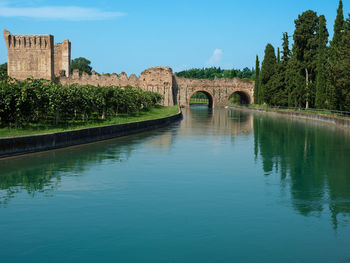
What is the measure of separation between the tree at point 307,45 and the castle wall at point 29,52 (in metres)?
41.5

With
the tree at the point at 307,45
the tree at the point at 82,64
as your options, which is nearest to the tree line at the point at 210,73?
the tree at the point at 82,64

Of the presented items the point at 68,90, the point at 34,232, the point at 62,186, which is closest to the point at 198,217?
the point at 34,232

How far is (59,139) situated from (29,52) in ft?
200

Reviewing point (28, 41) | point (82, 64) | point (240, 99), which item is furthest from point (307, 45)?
point (82, 64)

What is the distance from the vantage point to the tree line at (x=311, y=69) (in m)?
31.9

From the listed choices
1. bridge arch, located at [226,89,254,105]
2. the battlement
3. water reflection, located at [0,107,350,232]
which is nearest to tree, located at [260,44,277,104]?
bridge arch, located at [226,89,254,105]

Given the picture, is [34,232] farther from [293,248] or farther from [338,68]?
[338,68]

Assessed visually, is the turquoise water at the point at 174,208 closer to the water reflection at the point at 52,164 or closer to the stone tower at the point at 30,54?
the water reflection at the point at 52,164

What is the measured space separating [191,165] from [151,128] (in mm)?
14675

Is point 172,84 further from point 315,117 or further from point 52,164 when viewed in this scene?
point 52,164

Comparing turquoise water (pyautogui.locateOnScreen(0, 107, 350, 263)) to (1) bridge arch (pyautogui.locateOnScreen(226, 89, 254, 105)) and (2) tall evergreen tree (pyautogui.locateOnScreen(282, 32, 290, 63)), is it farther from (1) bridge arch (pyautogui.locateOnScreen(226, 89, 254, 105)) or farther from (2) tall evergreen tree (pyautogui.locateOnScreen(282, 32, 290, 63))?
(1) bridge arch (pyautogui.locateOnScreen(226, 89, 254, 105))

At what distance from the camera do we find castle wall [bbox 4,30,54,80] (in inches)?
2872

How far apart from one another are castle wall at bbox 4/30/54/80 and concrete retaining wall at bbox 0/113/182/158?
5244 centimetres

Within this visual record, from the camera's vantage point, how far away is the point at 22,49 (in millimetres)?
73250
